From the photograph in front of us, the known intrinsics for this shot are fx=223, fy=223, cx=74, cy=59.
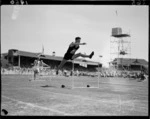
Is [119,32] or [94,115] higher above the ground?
[119,32]

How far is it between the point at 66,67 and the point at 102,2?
5232 centimetres

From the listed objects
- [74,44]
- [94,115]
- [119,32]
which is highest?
[119,32]

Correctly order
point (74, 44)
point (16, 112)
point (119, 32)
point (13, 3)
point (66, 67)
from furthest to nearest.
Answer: point (66, 67), point (119, 32), point (74, 44), point (16, 112), point (13, 3)

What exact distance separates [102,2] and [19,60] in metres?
45.6

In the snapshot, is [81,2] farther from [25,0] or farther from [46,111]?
[46,111]

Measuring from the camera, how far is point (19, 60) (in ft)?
161

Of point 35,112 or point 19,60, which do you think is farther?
point 19,60

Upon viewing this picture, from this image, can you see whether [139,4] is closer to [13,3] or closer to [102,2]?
[102,2]

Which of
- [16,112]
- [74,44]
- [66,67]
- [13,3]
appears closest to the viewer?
[13,3]

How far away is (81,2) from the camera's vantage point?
5266mm

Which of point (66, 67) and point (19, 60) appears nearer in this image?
point (19, 60)

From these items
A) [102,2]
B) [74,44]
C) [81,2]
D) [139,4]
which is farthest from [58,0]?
[74,44]

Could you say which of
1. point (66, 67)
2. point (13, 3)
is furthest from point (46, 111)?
point (66, 67)

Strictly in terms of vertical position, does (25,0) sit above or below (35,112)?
above
